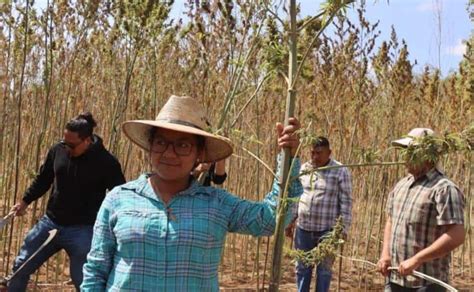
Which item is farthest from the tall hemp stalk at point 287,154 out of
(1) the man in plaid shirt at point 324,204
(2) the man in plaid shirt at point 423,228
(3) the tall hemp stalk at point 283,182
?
(1) the man in plaid shirt at point 324,204

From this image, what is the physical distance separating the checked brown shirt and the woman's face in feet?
4.63

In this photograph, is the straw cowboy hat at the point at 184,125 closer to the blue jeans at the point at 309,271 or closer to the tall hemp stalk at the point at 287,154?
the tall hemp stalk at the point at 287,154

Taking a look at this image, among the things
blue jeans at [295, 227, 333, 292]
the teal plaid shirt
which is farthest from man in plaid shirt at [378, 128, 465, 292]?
blue jeans at [295, 227, 333, 292]

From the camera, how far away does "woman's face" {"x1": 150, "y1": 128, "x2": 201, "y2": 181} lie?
1647 millimetres

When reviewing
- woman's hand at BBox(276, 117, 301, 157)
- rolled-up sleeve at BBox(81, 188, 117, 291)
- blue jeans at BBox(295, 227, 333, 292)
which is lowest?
blue jeans at BBox(295, 227, 333, 292)

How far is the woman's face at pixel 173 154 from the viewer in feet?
5.41

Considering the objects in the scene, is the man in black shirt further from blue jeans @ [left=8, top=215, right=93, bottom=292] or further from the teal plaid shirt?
the teal plaid shirt

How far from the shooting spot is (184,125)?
Result: 1672mm

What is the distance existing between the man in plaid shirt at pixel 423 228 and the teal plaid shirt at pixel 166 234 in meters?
1.15

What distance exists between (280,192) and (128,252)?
424 millimetres

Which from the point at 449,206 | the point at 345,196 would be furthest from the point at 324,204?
the point at 449,206

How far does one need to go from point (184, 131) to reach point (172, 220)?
24cm

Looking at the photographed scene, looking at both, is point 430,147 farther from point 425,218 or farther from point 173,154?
point 425,218

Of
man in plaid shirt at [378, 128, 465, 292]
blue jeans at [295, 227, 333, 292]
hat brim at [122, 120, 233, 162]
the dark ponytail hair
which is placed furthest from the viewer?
blue jeans at [295, 227, 333, 292]
